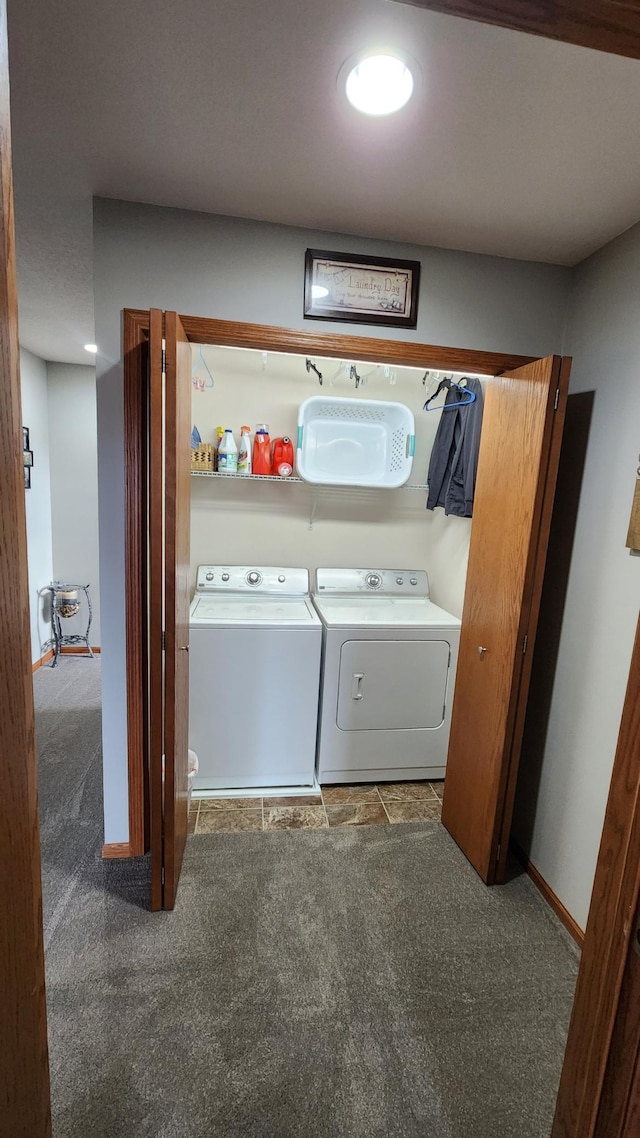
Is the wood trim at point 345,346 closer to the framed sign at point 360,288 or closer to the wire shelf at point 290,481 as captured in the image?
the framed sign at point 360,288

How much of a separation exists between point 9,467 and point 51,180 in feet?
5.15

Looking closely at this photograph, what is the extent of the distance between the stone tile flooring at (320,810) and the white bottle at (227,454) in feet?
5.98

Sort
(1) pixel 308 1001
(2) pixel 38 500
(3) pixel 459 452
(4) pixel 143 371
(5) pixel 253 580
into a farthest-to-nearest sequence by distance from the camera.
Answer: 1. (2) pixel 38 500
2. (5) pixel 253 580
3. (3) pixel 459 452
4. (4) pixel 143 371
5. (1) pixel 308 1001

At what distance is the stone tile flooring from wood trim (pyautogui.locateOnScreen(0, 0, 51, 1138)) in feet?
5.42

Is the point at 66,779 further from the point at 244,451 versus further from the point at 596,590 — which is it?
the point at 596,590

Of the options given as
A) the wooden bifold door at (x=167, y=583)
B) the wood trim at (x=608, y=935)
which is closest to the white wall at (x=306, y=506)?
Result: the wooden bifold door at (x=167, y=583)

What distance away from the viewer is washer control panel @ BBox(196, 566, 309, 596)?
3021 millimetres

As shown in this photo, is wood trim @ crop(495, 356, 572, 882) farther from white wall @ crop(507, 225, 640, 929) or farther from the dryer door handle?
the dryer door handle

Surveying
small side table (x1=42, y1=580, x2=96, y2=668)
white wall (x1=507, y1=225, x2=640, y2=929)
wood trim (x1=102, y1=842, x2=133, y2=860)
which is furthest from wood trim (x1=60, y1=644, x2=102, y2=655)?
white wall (x1=507, y1=225, x2=640, y2=929)

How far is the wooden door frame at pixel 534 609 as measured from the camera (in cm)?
77

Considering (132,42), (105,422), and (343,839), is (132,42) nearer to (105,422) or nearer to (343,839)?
(105,422)

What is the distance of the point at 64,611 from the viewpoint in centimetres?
426

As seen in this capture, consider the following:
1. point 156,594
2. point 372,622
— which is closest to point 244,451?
point 372,622

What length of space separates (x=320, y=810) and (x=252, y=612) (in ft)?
3.48
